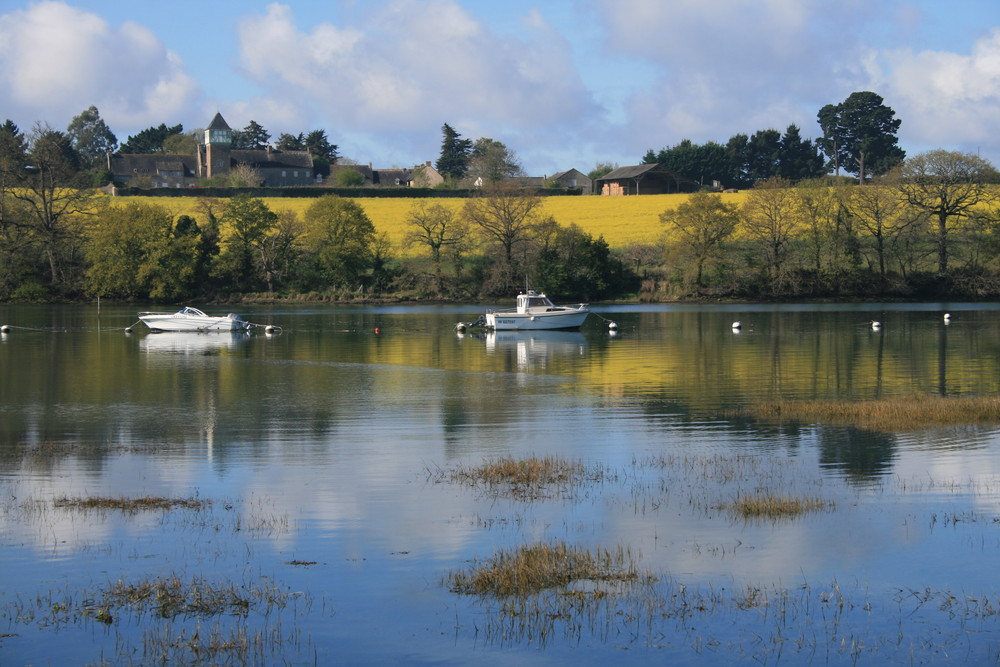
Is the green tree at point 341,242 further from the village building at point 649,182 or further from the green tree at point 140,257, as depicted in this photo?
the village building at point 649,182

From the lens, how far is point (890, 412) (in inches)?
977

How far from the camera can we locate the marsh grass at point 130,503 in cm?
1611

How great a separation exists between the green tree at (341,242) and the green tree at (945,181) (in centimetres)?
4572

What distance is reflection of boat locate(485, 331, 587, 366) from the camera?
45375 mm

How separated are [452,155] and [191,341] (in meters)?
125

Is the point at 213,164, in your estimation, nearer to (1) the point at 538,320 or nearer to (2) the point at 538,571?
(1) the point at 538,320

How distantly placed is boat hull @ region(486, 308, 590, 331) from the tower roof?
408 feet

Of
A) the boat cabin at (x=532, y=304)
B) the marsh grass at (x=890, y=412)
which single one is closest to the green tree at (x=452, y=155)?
the boat cabin at (x=532, y=304)

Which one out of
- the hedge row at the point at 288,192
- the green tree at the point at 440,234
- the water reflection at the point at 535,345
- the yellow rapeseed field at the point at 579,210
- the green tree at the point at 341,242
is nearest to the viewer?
the water reflection at the point at 535,345

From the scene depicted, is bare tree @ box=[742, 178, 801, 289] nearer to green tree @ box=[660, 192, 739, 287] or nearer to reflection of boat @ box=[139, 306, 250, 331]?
green tree @ box=[660, 192, 739, 287]

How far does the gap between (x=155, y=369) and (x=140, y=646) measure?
31.0 metres

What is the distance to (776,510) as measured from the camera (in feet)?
51.8

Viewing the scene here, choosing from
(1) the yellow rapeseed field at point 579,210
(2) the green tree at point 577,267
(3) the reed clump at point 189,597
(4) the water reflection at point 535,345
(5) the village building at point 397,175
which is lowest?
(3) the reed clump at point 189,597

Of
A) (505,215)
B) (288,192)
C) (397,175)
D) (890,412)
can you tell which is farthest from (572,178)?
(890,412)
